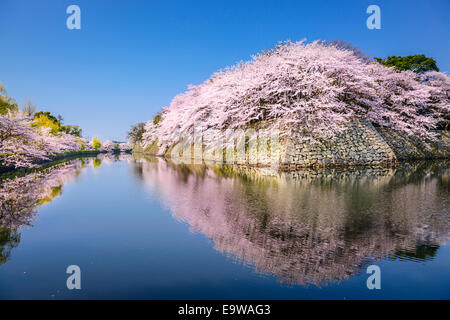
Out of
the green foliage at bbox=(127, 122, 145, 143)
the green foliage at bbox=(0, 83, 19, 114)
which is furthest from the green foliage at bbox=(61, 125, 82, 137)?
the green foliage at bbox=(0, 83, 19, 114)

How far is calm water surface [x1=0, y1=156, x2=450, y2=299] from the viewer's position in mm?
4500

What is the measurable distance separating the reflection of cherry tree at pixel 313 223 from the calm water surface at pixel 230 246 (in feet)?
0.10

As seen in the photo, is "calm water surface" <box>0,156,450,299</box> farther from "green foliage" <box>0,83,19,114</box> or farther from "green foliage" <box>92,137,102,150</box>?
"green foliage" <box>92,137,102,150</box>

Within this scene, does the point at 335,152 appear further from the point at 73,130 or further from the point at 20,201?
the point at 73,130

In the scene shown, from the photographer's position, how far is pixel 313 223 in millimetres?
7898

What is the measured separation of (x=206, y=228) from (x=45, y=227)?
461 cm

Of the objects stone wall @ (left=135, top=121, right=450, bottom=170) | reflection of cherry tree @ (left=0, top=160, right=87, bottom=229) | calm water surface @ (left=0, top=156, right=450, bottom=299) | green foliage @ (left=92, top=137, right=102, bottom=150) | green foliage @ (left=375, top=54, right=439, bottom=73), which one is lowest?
calm water surface @ (left=0, top=156, right=450, bottom=299)

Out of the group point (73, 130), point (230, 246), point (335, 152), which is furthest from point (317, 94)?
point (73, 130)

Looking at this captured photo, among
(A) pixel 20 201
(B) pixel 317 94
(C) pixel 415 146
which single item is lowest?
(A) pixel 20 201

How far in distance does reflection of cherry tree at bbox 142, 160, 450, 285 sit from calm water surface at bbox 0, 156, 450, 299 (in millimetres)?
31

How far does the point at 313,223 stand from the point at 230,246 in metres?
2.87

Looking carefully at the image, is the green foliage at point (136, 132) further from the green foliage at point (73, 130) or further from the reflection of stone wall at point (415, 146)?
the reflection of stone wall at point (415, 146)
